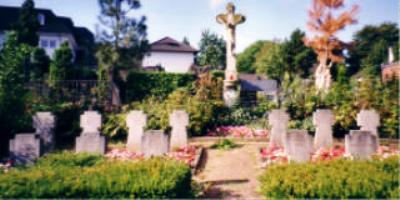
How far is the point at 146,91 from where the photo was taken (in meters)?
26.0

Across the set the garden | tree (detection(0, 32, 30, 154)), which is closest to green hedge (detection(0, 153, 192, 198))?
the garden

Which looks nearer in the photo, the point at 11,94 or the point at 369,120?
the point at 369,120

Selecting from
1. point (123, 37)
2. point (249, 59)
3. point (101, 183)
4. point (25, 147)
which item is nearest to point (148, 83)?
point (123, 37)

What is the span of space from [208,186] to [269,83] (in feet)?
131

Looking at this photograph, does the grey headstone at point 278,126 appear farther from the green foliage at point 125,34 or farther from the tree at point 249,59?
the tree at point 249,59

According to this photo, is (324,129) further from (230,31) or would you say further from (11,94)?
(11,94)

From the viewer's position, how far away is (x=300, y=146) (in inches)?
331

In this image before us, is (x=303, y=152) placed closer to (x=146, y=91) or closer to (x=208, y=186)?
(x=208, y=186)

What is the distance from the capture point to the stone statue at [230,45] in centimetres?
1741

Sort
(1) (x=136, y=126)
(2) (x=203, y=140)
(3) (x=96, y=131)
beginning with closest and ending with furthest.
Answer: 1. (3) (x=96, y=131)
2. (1) (x=136, y=126)
3. (2) (x=203, y=140)

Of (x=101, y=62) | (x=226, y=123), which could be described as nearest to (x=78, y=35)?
(x=101, y=62)

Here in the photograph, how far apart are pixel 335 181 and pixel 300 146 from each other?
2.97 meters

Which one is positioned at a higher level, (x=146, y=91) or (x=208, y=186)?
(x=146, y=91)

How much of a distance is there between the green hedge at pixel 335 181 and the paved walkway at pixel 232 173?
1273mm
